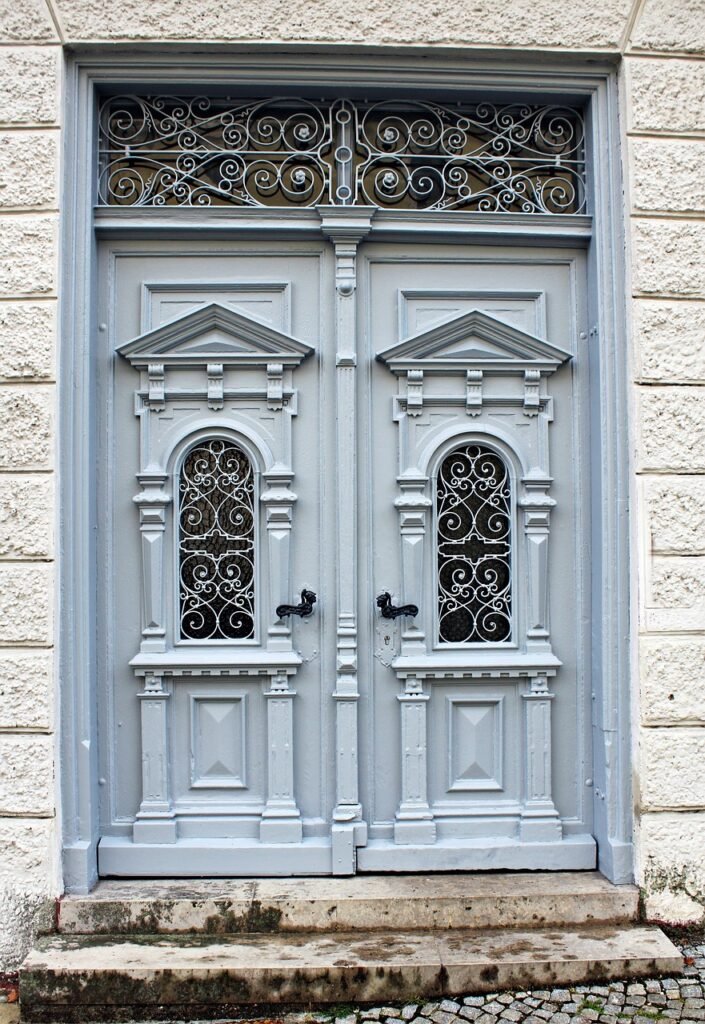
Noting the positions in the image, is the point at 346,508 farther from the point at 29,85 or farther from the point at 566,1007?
the point at 29,85

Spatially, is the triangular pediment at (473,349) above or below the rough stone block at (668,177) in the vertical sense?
below

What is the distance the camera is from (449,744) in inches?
156

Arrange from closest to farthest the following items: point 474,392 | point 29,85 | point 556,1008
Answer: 1. point 556,1008
2. point 29,85
3. point 474,392

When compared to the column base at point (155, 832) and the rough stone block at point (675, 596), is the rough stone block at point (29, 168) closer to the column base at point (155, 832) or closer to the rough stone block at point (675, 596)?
the column base at point (155, 832)

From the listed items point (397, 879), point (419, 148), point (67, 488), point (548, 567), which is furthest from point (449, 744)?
point (419, 148)

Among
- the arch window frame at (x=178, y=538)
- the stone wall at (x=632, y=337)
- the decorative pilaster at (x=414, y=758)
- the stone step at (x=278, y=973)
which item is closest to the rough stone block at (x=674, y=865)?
the stone wall at (x=632, y=337)

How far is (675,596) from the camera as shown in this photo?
12.2ft

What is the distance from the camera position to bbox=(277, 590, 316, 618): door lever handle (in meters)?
3.87

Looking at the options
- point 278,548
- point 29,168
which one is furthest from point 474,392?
point 29,168

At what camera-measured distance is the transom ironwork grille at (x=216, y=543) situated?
13.0 feet

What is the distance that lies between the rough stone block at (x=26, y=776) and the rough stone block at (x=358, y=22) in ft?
9.98

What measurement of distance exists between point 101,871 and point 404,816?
1397mm

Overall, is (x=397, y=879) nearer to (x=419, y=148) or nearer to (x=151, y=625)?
(x=151, y=625)

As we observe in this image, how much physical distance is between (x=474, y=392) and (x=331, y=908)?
237cm
